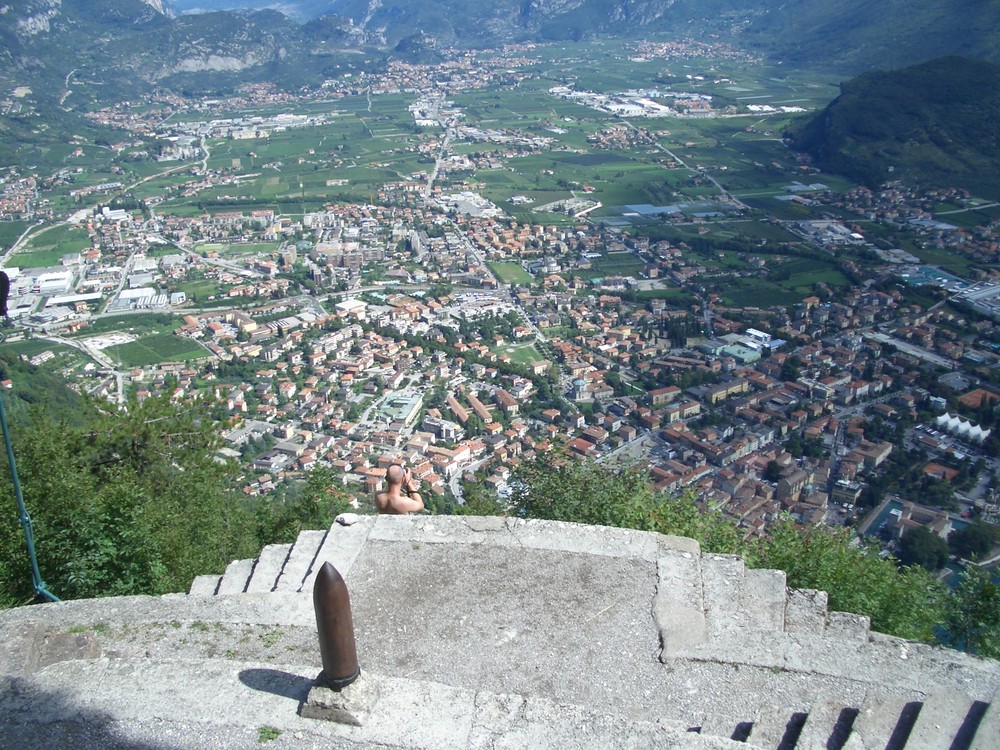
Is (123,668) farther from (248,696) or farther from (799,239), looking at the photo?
(799,239)

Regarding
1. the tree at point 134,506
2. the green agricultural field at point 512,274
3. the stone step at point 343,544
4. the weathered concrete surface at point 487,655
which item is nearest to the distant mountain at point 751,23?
the green agricultural field at point 512,274

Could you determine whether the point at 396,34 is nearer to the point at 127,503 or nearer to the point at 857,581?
the point at 127,503

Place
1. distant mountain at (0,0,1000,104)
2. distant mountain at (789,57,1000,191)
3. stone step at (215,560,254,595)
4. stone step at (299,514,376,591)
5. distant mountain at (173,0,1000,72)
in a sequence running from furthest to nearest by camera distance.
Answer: distant mountain at (0,0,1000,104), distant mountain at (173,0,1000,72), distant mountain at (789,57,1000,191), stone step at (215,560,254,595), stone step at (299,514,376,591)

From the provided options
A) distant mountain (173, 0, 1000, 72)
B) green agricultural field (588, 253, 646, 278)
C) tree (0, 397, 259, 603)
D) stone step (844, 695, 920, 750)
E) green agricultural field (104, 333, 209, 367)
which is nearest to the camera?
stone step (844, 695, 920, 750)

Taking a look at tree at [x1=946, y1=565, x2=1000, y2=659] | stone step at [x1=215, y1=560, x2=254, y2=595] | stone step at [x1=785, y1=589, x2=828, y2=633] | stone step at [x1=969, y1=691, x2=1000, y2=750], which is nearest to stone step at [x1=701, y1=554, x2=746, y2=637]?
stone step at [x1=785, y1=589, x2=828, y2=633]

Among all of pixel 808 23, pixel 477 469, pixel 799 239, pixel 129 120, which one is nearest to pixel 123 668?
pixel 477 469

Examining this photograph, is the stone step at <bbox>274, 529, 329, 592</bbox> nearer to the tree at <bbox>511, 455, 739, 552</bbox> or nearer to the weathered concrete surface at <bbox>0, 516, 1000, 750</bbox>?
the weathered concrete surface at <bbox>0, 516, 1000, 750</bbox>

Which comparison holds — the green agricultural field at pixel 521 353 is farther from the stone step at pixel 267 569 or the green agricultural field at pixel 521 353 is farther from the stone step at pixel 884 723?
the stone step at pixel 884 723
